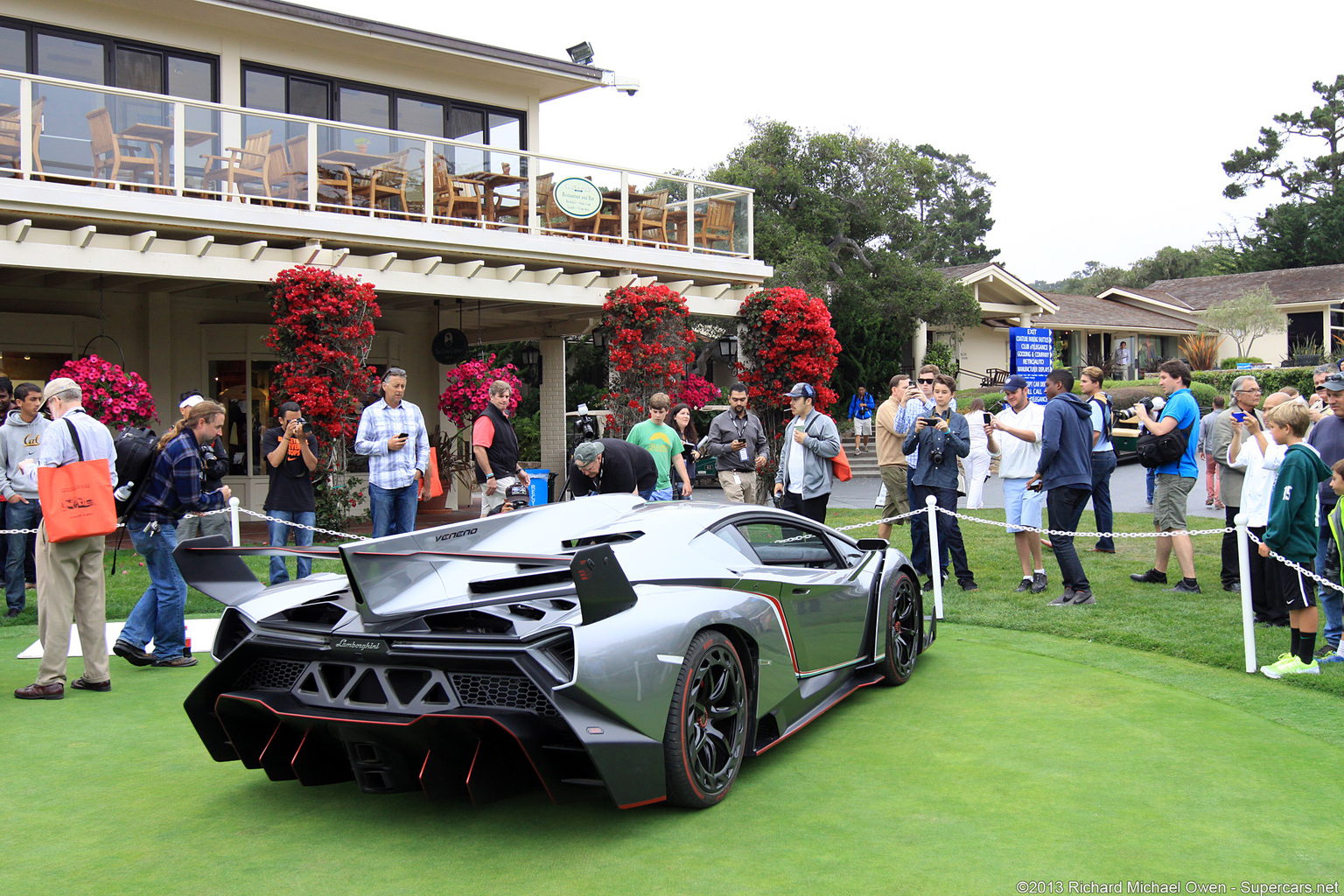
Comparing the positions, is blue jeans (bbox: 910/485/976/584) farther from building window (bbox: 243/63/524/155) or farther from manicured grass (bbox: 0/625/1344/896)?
building window (bbox: 243/63/524/155)

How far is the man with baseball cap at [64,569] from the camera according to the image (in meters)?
5.67

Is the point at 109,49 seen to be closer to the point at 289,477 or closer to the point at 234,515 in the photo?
the point at 234,515

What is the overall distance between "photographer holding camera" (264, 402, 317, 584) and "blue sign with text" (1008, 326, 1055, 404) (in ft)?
35.3

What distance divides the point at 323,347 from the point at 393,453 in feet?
12.1

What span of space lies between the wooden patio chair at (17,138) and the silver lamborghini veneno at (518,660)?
850 cm

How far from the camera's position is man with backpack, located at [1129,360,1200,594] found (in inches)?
329

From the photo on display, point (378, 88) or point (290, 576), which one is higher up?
point (378, 88)

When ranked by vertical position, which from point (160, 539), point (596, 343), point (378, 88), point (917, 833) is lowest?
point (917, 833)

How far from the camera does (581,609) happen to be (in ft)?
11.5

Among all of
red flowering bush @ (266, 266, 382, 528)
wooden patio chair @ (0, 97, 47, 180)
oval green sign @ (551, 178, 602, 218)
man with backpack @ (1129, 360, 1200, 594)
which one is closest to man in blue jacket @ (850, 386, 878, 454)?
oval green sign @ (551, 178, 602, 218)

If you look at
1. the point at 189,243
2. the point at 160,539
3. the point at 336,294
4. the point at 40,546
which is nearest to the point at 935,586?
the point at 160,539

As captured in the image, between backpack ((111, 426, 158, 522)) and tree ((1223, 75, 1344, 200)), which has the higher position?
tree ((1223, 75, 1344, 200))

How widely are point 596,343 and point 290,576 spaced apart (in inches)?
343

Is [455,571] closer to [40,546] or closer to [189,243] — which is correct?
[40,546]
